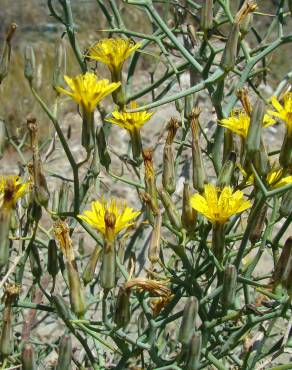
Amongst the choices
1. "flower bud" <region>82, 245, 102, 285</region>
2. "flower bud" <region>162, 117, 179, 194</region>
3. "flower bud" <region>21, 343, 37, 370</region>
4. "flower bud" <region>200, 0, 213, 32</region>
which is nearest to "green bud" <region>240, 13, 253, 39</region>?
"flower bud" <region>200, 0, 213, 32</region>

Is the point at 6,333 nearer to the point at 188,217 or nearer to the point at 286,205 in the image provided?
the point at 188,217

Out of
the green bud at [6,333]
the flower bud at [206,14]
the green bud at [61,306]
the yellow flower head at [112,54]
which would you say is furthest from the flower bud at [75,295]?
the flower bud at [206,14]

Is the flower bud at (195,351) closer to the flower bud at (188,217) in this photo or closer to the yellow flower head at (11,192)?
the flower bud at (188,217)

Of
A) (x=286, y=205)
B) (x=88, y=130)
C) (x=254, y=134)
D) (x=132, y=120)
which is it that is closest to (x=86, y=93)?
(x=88, y=130)

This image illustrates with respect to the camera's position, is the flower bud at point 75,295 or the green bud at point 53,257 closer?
the flower bud at point 75,295

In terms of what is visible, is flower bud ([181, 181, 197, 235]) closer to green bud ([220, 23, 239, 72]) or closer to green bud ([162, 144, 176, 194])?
green bud ([162, 144, 176, 194])

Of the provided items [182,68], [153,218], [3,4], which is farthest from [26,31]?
[153,218]

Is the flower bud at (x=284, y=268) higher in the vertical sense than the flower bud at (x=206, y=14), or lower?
lower
